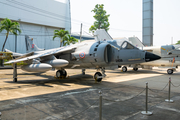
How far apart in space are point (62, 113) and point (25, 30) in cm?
3946

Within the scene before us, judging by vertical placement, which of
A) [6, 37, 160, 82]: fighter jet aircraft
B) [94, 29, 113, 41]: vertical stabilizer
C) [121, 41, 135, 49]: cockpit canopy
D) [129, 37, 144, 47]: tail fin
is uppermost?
[94, 29, 113, 41]: vertical stabilizer

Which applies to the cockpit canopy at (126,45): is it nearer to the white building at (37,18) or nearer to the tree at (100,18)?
the white building at (37,18)

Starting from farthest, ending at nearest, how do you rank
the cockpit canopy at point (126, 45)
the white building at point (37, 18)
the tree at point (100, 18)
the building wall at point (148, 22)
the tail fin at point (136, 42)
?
the tree at point (100, 18) → the white building at point (37, 18) → the building wall at point (148, 22) → the tail fin at point (136, 42) → the cockpit canopy at point (126, 45)

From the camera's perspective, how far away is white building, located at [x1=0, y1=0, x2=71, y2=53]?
1412 inches

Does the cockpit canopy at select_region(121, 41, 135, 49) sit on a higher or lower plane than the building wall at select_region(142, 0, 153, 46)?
lower

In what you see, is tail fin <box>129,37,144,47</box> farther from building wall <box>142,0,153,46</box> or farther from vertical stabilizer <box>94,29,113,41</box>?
vertical stabilizer <box>94,29,113,41</box>

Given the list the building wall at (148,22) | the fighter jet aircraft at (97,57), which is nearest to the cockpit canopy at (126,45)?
the fighter jet aircraft at (97,57)

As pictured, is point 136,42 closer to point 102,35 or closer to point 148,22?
point 148,22

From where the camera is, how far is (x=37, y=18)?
1599 inches

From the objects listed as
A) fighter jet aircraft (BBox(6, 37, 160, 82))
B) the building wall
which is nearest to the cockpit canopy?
fighter jet aircraft (BBox(6, 37, 160, 82))

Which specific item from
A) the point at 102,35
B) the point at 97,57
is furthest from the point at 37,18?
the point at 97,57

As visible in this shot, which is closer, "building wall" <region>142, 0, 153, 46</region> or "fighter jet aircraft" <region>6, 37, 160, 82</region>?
"fighter jet aircraft" <region>6, 37, 160, 82</region>

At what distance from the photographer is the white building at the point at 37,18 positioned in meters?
35.9

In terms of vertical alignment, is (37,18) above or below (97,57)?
above
